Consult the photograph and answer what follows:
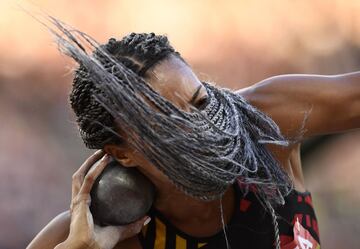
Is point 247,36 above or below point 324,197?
above

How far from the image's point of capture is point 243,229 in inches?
95.2

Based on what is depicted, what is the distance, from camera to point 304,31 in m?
5.45

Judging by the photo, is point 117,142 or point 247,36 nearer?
point 117,142

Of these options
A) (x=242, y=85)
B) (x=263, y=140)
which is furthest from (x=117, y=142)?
(x=242, y=85)

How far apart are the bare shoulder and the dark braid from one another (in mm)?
340

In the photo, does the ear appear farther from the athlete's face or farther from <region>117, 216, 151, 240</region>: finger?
<region>117, 216, 151, 240</region>: finger

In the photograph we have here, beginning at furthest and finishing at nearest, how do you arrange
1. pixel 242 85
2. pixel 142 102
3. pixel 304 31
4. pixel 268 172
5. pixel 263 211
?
pixel 304 31
pixel 242 85
pixel 263 211
pixel 268 172
pixel 142 102

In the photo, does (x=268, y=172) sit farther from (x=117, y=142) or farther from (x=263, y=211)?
(x=117, y=142)

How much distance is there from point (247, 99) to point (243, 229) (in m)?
0.41

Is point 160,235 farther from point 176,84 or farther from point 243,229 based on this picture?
point 176,84

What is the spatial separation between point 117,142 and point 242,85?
291 cm

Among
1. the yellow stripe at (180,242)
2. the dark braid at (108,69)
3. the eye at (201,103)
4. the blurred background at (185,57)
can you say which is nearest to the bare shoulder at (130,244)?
the yellow stripe at (180,242)

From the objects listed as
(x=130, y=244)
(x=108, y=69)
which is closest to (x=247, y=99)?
(x=108, y=69)

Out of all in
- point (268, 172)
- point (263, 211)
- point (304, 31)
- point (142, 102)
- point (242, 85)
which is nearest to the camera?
point (142, 102)
